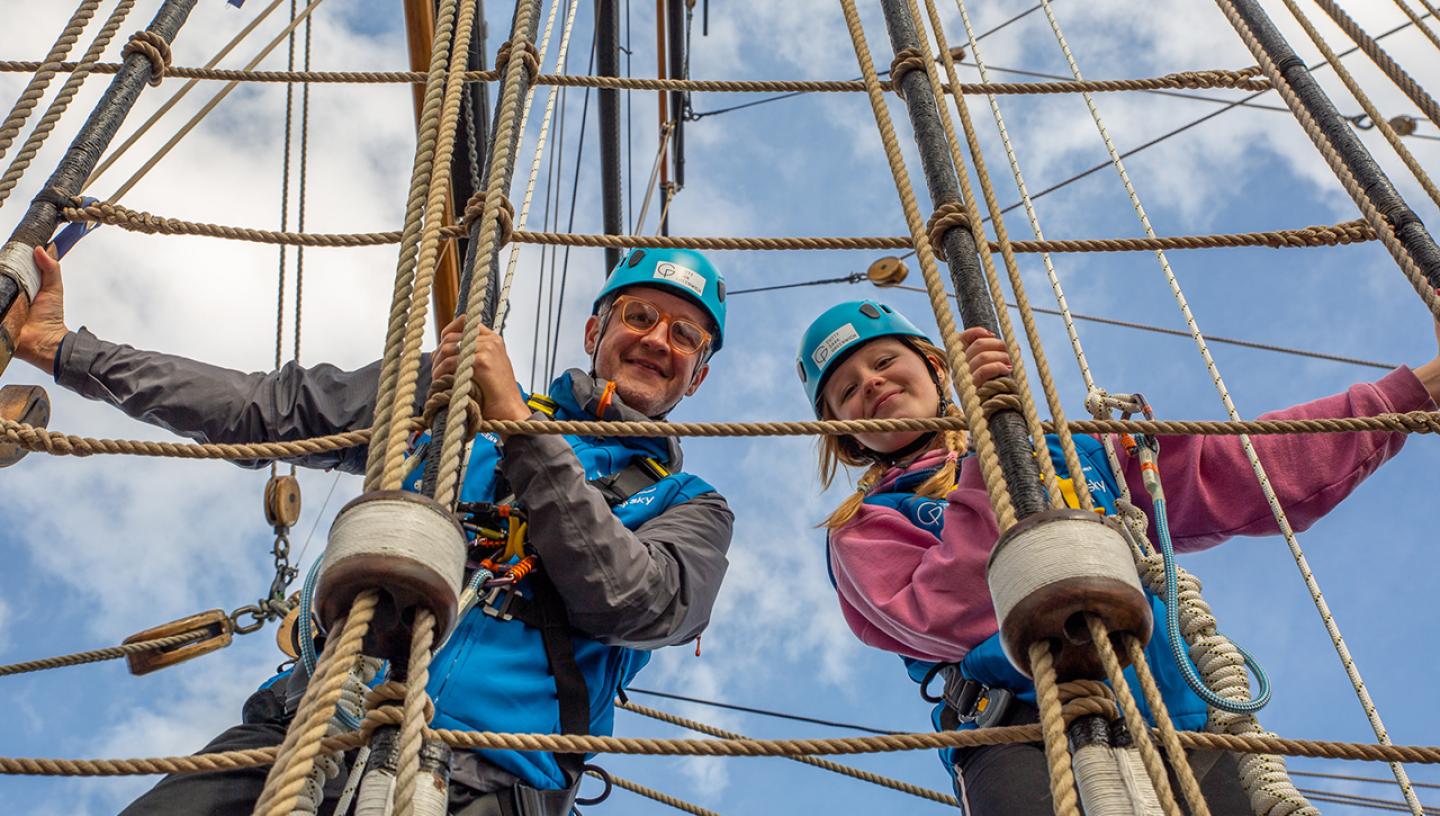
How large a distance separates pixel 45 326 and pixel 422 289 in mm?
834

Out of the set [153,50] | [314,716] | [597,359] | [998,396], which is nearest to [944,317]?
[998,396]

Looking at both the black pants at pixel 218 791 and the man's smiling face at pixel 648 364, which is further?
the man's smiling face at pixel 648 364

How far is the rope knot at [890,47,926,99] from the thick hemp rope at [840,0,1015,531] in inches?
9.7

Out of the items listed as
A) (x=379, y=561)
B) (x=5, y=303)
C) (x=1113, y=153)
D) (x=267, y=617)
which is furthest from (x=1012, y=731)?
(x=267, y=617)

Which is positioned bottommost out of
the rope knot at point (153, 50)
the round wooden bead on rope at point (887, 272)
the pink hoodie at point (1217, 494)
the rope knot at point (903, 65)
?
the pink hoodie at point (1217, 494)

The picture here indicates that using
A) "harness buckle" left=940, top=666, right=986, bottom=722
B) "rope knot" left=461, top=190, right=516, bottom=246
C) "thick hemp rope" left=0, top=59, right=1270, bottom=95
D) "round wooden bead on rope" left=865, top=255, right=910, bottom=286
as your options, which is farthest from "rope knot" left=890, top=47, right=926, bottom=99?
"round wooden bead on rope" left=865, top=255, right=910, bottom=286

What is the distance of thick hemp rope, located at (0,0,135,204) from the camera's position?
152 cm

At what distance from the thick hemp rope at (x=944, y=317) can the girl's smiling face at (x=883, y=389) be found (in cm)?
55

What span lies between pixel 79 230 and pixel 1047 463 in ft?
4.63

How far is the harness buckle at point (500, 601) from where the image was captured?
142cm

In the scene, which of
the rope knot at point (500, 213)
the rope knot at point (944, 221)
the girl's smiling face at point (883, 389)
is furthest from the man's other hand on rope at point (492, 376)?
the girl's smiling face at point (883, 389)

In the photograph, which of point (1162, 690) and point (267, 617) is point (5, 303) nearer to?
point (267, 617)

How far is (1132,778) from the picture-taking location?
850 millimetres

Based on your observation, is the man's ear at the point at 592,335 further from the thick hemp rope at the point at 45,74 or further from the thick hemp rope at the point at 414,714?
the thick hemp rope at the point at 414,714
